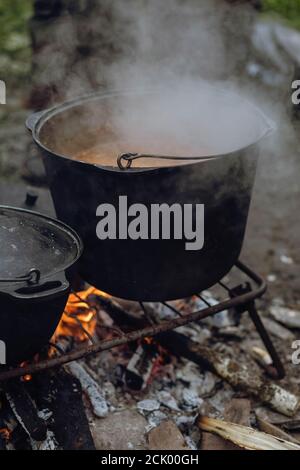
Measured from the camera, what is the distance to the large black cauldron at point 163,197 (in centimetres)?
246

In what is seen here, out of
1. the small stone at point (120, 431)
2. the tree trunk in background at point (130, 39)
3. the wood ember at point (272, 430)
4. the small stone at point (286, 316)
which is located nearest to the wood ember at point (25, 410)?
the small stone at point (120, 431)

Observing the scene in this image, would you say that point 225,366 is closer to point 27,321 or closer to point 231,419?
point 231,419

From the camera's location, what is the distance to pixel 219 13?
5270 mm

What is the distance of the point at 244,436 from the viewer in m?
2.80

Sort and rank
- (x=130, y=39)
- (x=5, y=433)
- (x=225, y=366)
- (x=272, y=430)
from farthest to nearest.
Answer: (x=130, y=39) < (x=225, y=366) < (x=272, y=430) < (x=5, y=433)

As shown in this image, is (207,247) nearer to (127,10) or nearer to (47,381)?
(47,381)

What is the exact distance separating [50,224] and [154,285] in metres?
Answer: 0.59

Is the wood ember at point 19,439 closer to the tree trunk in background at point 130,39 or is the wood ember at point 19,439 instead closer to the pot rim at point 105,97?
the pot rim at point 105,97

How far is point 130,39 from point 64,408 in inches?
146

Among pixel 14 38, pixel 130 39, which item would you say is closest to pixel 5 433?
pixel 130 39

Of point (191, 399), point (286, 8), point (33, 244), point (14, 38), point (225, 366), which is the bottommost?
point (191, 399)

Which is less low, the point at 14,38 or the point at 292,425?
the point at 14,38

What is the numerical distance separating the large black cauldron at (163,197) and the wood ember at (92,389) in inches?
23.7
